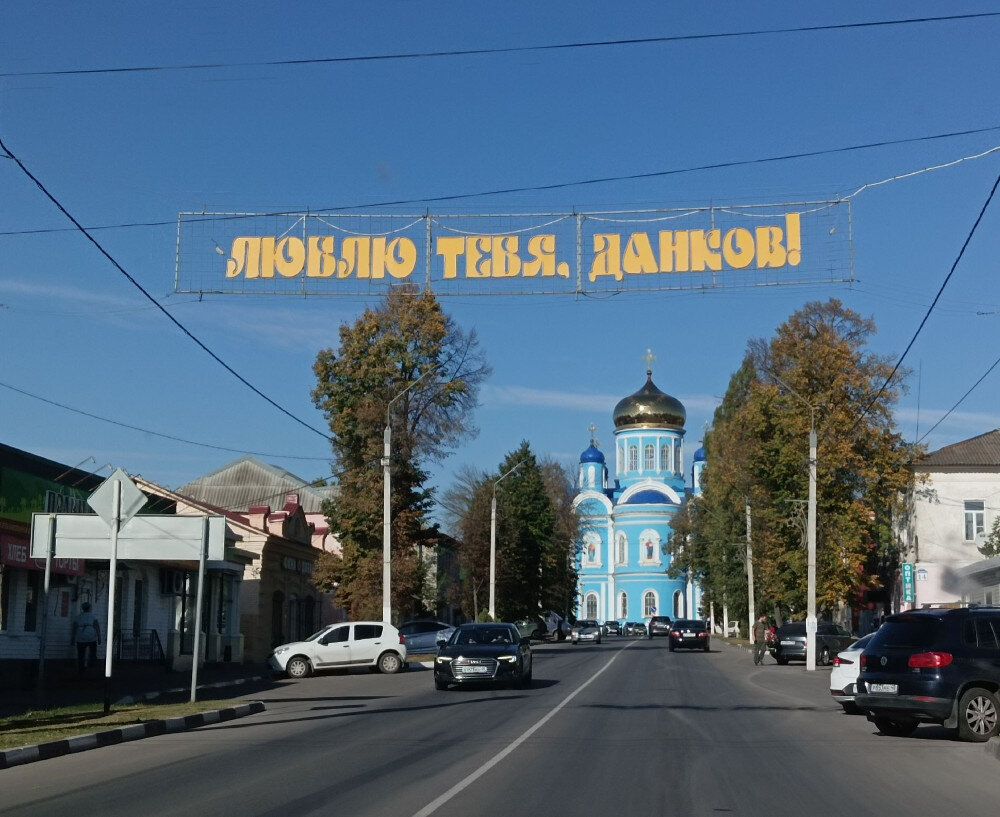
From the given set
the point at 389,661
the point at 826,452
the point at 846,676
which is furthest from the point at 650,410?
the point at 846,676

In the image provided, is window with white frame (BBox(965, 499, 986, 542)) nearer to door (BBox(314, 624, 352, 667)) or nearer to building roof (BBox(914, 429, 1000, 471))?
building roof (BBox(914, 429, 1000, 471))

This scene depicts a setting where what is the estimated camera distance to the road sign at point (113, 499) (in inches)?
735

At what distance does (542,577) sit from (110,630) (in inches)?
2183

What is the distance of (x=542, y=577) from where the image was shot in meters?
73.1

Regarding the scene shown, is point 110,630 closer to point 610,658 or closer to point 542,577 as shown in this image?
point 610,658

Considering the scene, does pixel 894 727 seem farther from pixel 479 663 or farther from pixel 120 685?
pixel 120 685

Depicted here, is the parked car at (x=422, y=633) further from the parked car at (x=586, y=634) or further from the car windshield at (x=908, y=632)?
the car windshield at (x=908, y=632)

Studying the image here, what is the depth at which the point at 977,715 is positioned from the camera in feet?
50.1

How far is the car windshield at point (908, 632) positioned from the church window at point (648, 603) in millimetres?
101043

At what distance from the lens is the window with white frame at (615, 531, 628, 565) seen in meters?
117

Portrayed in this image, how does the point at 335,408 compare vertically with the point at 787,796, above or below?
above

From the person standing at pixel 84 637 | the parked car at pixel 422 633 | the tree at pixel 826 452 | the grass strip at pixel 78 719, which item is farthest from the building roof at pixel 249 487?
the grass strip at pixel 78 719

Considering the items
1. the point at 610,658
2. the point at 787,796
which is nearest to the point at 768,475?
the point at 610,658

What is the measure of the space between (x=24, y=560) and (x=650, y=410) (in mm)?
88849
